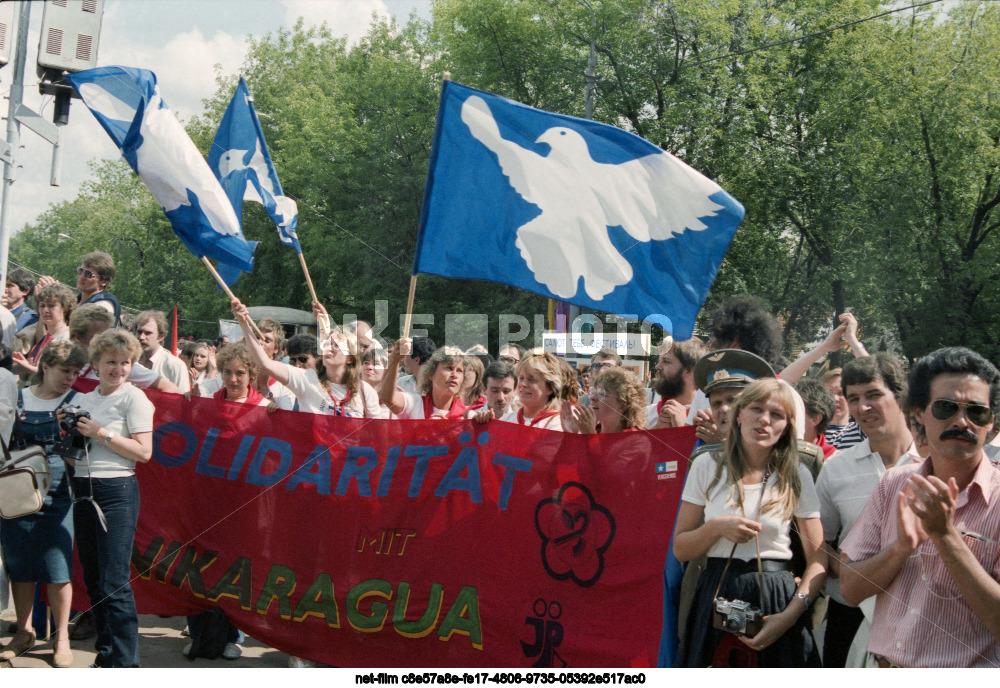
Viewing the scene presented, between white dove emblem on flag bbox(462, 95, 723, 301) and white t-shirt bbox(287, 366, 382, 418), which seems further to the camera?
white t-shirt bbox(287, 366, 382, 418)

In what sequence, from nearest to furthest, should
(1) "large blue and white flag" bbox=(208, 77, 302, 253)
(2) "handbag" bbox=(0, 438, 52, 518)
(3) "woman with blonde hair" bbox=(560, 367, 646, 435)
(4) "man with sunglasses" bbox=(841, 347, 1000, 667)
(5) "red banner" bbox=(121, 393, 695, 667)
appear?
(4) "man with sunglasses" bbox=(841, 347, 1000, 667)
(5) "red banner" bbox=(121, 393, 695, 667)
(3) "woman with blonde hair" bbox=(560, 367, 646, 435)
(2) "handbag" bbox=(0, 438, 52, 518)
(1) "large blue and white flag" bbox=(208, 77, 302, 253)

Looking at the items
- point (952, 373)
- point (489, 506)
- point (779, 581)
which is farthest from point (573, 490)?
point (952, 373)

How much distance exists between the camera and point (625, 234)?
15.5 feet

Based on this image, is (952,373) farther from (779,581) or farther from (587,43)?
(587,43)

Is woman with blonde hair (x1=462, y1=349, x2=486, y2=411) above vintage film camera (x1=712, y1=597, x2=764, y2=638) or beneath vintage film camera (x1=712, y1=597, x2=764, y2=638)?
above

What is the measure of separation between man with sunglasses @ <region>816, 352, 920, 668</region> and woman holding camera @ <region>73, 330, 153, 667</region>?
3.38 meters

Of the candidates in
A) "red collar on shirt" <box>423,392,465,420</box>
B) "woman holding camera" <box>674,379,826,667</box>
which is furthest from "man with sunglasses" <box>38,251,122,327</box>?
"woman holding camera" <box>674,379,826,667</box>

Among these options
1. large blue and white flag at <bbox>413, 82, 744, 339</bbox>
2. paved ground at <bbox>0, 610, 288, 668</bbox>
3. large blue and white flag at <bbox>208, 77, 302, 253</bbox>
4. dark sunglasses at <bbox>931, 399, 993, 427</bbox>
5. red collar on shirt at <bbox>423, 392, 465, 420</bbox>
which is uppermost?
large blue and white flag at <bbox>208, 77, 302, 253</bbox>

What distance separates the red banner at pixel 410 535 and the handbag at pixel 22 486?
3.10 feet

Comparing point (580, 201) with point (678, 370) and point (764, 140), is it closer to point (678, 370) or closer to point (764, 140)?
point (678, 370)

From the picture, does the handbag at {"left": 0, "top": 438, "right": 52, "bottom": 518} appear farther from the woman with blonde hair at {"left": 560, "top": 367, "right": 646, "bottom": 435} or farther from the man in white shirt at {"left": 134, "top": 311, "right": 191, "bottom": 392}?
the woman with blonde hair at {"left": 560, "top": 367, "right": 646, "bottom": 435}

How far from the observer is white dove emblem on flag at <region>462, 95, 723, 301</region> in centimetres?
466

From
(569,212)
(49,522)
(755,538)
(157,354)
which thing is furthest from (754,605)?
(157,354)

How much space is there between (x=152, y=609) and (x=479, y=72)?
24571mm
